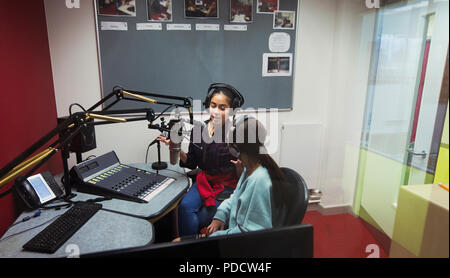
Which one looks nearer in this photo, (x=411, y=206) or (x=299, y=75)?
(x=411, y=206)

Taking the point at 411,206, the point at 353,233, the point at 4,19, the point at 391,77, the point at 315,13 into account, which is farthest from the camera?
the point at 4,19

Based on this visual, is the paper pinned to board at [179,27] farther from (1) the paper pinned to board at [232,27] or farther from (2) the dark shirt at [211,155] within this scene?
(2) the dark shirt at [211,155]

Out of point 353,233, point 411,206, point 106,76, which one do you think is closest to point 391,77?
point 411,206

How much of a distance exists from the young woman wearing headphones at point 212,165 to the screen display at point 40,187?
0.70 meters

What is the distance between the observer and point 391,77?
0.60 m

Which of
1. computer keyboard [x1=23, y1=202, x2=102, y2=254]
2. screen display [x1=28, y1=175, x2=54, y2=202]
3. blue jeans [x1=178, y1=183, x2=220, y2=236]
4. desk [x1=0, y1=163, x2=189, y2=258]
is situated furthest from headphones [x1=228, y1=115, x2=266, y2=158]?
screen display [x1=28, y1=175, x2=54, y2=202]

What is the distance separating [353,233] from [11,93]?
1.58 metres

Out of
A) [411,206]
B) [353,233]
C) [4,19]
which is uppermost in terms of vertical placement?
[4,19]

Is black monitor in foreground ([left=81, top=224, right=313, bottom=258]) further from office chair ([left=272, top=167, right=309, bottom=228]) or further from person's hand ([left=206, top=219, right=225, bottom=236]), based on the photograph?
person's hand ([left=206, top=219, right=225, bottom=236])

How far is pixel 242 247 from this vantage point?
52 centimetres

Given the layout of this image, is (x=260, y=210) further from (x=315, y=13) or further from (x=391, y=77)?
(x=315, y=13)

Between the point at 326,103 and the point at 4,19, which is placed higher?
the point at 4,19

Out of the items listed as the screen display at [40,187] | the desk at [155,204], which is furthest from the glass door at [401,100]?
the screen display at [40,187]

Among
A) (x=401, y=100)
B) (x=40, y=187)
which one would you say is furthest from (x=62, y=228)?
(x=401, y=100)
